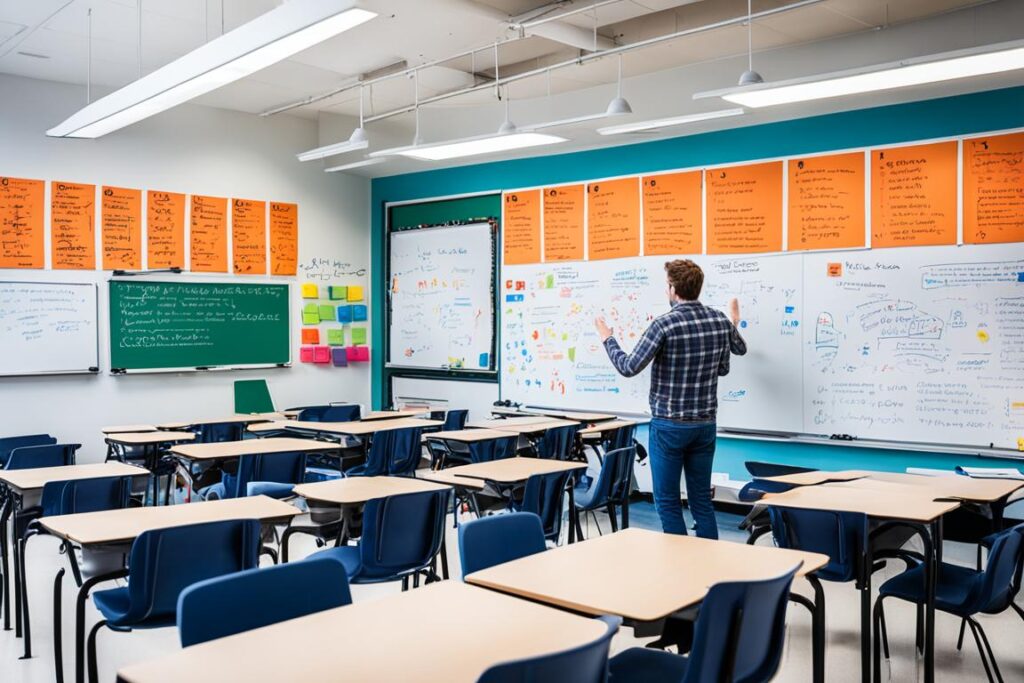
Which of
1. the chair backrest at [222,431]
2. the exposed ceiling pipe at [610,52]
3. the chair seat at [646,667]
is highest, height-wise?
the exposed ceiling pipe at [610,52]

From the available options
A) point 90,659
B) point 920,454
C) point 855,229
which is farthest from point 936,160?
point 90,659

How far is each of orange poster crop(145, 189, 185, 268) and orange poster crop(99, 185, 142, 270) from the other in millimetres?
91

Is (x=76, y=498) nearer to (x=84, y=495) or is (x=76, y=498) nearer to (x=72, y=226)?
(x=84, y=495)

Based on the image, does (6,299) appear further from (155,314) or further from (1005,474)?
(1005,474)

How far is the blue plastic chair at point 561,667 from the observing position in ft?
5.20

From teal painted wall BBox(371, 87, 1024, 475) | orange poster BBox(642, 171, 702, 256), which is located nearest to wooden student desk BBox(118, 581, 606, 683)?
teal painted wall BBox(371, 87, 1024, 475)

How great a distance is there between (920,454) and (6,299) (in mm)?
7212

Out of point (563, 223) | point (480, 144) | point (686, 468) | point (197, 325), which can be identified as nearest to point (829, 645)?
point (686, 468)

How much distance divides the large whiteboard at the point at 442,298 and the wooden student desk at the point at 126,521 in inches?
206

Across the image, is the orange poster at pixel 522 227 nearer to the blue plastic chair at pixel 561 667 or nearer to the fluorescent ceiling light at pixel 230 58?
the fluorescent ceiling light at pixel 230 58

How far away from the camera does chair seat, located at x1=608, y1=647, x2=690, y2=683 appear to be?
2.45m

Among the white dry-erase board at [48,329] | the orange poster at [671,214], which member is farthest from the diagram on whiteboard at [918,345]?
the white dry-erase board at [48,329]

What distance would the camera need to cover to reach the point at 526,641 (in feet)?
6.43

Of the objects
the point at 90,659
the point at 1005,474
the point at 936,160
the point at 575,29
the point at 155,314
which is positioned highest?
the point at 575,29
